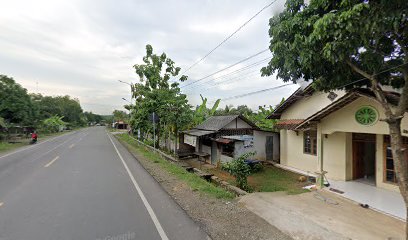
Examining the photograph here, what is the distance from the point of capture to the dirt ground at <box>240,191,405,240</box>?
579cm

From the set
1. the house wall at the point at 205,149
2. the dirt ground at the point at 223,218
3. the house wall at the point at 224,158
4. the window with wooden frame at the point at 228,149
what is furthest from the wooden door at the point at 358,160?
the house wall at the point at 205,149

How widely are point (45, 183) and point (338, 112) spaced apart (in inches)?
502

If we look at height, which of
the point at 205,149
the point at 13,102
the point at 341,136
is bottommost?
the point at 205,149

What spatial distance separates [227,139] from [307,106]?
557 cm

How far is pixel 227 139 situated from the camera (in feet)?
52.9

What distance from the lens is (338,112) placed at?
10.7 meters

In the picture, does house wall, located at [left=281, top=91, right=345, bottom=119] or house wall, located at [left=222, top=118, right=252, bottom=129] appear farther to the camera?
house wall, located at [left=222, top=118, right=252, bottom=129]

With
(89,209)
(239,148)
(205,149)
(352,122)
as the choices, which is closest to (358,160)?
(352,122)

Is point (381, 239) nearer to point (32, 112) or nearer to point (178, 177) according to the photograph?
point (178, 177)

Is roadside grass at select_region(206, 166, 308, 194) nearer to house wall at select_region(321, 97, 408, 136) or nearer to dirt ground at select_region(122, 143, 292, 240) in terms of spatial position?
house wall at select_region(321, 97, 408, 136)

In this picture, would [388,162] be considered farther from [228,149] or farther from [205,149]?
[205,149]

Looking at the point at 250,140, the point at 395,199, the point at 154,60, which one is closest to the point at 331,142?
the point at 395,199

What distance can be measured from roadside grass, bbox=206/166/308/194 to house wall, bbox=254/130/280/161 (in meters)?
1.46

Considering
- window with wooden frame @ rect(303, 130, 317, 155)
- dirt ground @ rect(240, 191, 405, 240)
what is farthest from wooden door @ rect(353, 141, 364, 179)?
dirt ground @ rect(240, 191, 405, 240)
